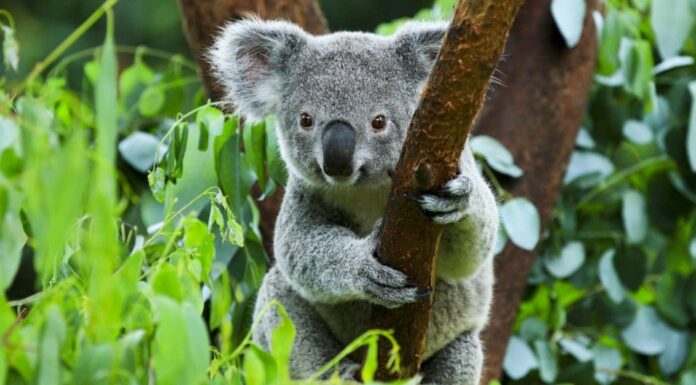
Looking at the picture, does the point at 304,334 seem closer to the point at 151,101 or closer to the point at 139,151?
the point at 139,151

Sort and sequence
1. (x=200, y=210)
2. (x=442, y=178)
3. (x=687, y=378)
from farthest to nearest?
(x=687, y=378)
(x=200, y=210)
(x=442, y=178)

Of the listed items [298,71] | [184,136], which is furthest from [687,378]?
[184,136]

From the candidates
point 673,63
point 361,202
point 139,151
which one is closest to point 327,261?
point 361,202

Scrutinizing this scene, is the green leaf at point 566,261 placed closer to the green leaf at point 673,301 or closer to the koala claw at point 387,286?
the green leaf at point 673,301

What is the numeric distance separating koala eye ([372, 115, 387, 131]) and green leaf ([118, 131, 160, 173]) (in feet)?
5.31

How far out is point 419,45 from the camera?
122 inches

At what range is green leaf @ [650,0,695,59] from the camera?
4410 mm

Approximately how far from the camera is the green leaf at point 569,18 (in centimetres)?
430

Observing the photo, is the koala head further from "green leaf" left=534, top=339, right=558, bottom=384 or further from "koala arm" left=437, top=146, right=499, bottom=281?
"green leaf" left=534, top=339, right=558, bottom=384

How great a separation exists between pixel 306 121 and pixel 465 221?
0.56m

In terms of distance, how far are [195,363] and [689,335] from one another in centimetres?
363

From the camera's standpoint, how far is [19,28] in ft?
34.3

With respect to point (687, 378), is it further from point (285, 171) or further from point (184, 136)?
point (184, 136)

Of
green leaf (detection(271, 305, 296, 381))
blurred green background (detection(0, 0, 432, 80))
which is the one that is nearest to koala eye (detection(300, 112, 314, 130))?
green leaf (detection(271, 305, 296, 381))
